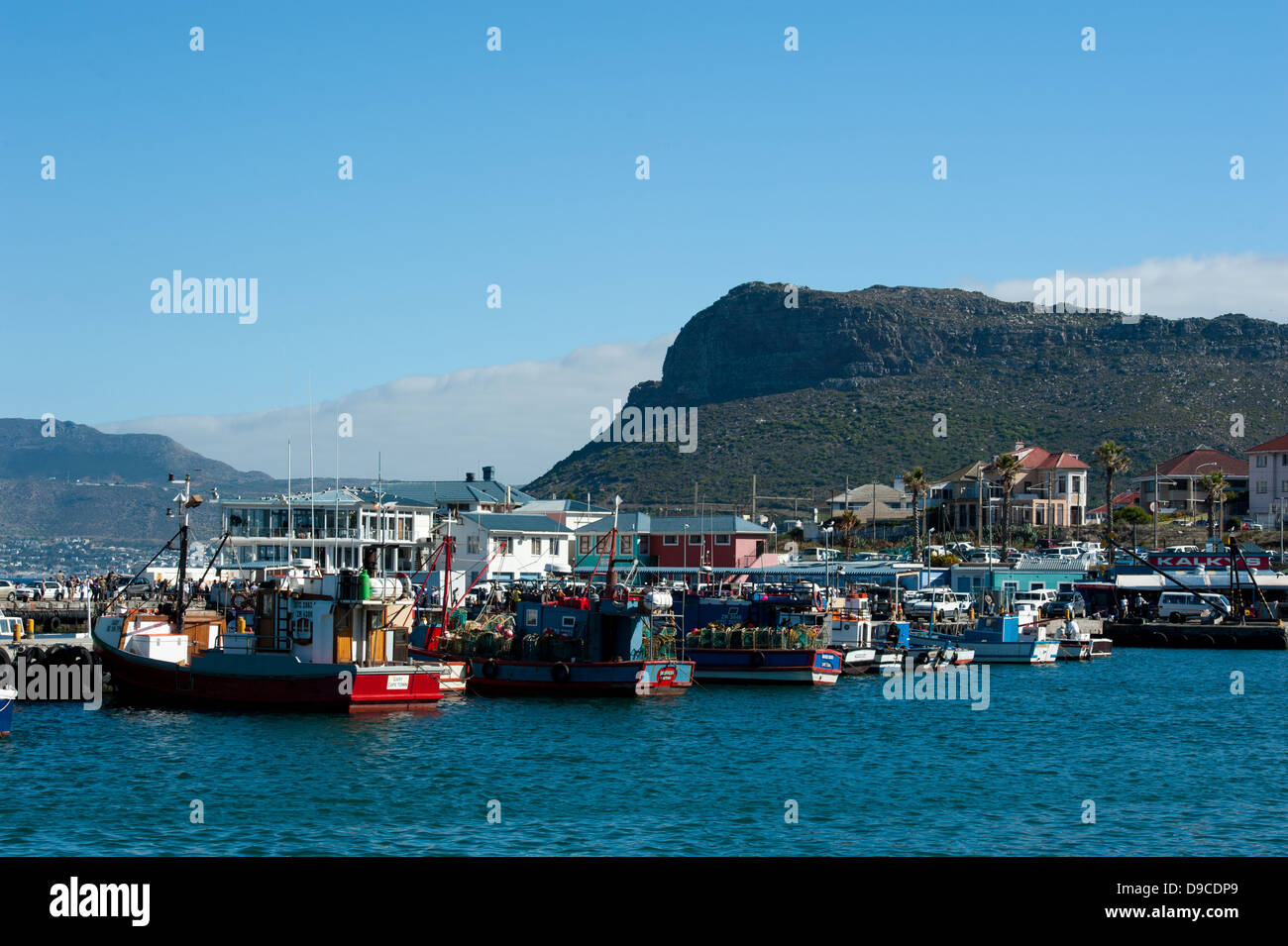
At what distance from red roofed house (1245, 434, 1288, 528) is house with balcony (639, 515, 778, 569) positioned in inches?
1972

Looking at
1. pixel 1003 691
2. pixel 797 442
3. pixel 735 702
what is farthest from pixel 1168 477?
pixel 735 702

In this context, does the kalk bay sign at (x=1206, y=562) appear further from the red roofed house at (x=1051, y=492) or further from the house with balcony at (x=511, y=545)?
the house with balcony at (x=511, y=545)

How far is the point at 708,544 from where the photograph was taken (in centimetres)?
11056

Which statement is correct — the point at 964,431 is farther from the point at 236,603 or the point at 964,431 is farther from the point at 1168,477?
the point at 236,603

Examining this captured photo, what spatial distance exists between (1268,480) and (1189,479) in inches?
476

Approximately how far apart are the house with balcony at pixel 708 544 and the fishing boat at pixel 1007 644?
4063 centimetres

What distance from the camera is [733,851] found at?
24.3 m

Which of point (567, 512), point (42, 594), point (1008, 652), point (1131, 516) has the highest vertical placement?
point (567, 512)

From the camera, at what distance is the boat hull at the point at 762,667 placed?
5400cm

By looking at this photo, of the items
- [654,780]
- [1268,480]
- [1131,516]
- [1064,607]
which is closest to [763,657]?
[654,780]

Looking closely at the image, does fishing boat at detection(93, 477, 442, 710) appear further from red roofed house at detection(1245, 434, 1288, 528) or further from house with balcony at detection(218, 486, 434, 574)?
red roofed house at detection(1245, 434, 1288, 528)

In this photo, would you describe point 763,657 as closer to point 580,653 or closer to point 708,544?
point 580,653

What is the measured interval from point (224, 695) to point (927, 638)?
37586mm

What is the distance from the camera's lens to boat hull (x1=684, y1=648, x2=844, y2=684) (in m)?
54.0
